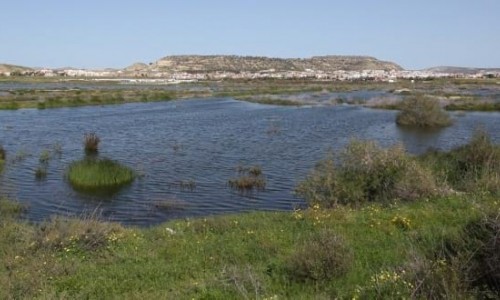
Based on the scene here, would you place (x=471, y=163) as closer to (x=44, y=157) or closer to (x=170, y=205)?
(x=170, y=205)

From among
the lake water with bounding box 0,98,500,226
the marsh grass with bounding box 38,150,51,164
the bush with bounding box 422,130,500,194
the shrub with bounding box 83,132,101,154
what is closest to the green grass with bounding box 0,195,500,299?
the bush with bounding box 422,130,500,194

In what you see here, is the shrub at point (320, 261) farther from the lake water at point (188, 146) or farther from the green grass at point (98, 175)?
the green grass at point (98, 175)

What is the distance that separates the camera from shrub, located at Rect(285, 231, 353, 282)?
871cm

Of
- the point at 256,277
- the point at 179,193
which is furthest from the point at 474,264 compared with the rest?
the point at 179,193

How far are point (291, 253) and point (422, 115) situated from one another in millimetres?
38271

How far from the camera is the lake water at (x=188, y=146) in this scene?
20.4 m

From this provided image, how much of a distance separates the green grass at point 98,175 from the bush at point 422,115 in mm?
28246

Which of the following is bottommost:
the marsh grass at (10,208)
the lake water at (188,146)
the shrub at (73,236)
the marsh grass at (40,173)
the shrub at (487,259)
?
the lake water at (188,146)

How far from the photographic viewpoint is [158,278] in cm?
935

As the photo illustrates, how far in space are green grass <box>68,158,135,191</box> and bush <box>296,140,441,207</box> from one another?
9439 mm

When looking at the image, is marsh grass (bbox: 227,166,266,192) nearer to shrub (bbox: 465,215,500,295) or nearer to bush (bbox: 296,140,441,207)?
bush (bbox: 296,140,441,207)

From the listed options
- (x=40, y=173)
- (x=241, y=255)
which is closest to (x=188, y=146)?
(x=40, y=173)

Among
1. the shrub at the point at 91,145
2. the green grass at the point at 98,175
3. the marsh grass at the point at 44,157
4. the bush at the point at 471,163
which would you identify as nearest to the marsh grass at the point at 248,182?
the green grass at the point at 98,175

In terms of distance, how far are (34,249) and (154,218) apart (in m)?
7.08
